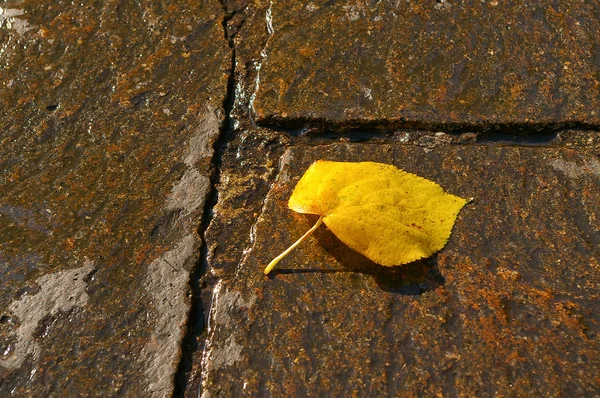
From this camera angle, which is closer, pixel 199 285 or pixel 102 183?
pixel 199 285

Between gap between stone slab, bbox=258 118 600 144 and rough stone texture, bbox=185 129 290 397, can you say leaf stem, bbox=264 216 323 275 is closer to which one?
rough stone texture, bbox=185 129 290 397

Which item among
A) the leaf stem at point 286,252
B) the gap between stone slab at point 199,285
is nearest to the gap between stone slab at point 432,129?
the gap between stone slab at point 199,285

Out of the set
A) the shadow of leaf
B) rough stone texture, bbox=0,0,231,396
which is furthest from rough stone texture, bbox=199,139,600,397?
rough stone texture, bbox=0,0,231,396

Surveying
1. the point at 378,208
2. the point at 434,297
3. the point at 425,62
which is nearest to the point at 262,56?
the point at 425,62

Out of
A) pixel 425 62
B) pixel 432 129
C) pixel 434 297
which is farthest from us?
pixel 425 62

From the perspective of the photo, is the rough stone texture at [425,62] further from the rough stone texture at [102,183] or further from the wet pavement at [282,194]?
the rough stone texture at [102,183]

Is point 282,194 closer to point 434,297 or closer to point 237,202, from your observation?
point 237,202

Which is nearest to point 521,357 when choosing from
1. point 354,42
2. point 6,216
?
point 354,42
